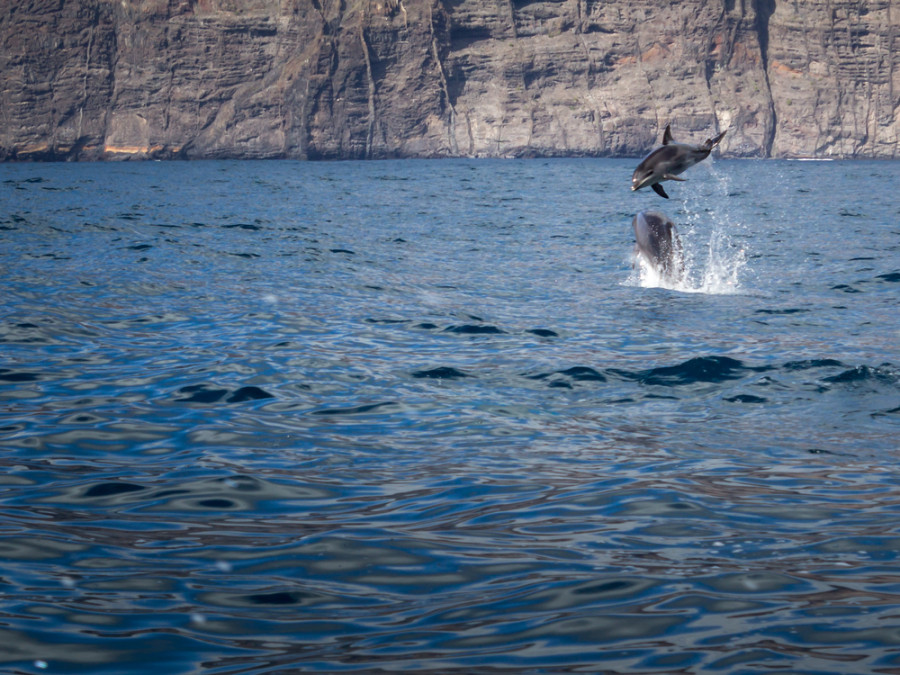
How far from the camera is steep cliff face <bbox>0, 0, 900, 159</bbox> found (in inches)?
4013

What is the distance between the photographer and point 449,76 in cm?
11175

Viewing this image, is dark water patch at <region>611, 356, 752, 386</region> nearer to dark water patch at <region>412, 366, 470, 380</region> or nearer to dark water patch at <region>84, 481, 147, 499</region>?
dark water patch at <region>412, 366, 470, 380</region>

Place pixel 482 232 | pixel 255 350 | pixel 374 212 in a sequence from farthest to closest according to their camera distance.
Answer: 1. pixel 374 212
2. pixel 482 232
3. pixel 255 350

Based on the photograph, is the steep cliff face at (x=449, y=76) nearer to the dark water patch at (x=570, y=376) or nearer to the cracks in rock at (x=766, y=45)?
the cracks in rock at (x=766, y=45)

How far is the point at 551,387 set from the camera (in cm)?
746

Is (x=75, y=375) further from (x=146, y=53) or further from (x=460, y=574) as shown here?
(x=146, y=53)

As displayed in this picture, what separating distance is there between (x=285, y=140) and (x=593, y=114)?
3768cm

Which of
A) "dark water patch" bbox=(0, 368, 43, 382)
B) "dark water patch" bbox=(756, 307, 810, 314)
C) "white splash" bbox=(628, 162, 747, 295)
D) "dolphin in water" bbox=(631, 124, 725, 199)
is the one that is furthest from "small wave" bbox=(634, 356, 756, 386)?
"dark water patch" bbox=(0, 368, 43, 382)

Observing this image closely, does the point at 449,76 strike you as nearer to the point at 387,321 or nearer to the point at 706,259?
the point at 706,259

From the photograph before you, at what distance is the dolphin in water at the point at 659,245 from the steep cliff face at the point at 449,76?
95858 millimetres

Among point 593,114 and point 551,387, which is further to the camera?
point 593,114

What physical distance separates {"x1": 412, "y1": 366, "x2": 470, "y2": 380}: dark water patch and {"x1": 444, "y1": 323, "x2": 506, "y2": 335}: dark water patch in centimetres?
168

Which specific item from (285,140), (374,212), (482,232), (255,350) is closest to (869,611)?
(255,350)

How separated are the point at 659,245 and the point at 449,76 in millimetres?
103373
